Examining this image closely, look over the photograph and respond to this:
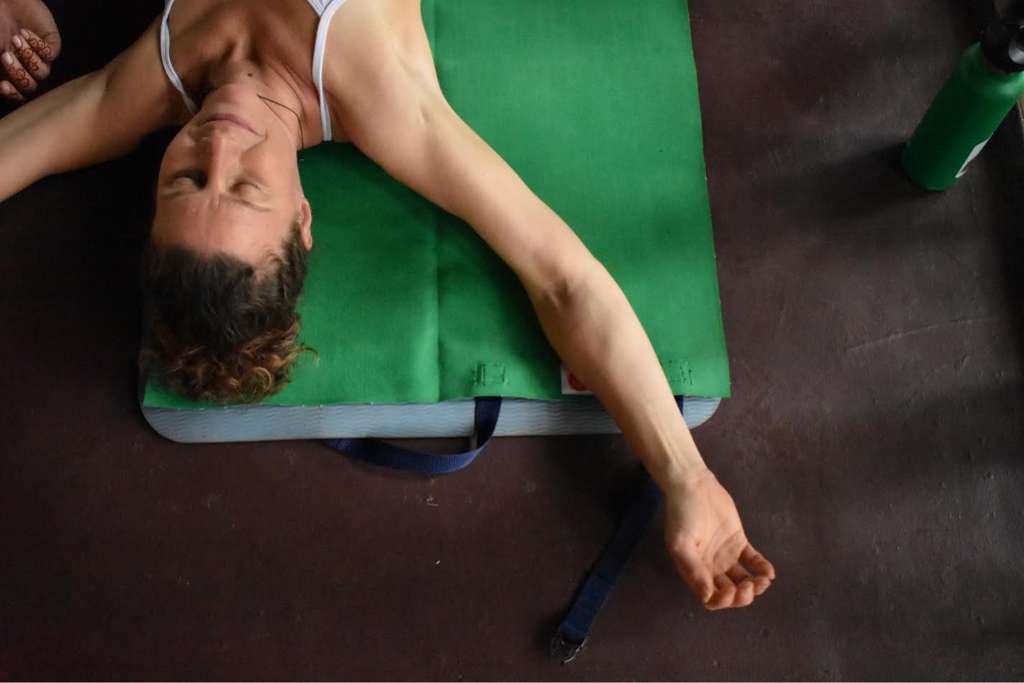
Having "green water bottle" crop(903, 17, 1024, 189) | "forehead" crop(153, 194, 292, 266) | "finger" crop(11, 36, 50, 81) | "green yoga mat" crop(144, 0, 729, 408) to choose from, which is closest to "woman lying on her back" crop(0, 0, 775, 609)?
"forehead" crop(153, 194, 292, 266)

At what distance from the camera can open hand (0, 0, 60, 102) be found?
1771 millimetres

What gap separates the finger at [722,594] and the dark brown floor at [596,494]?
212 millimetres

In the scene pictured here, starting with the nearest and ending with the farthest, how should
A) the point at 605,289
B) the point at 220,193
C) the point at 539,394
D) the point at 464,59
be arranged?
the point at 220,193
the point at 605,289
the point at 539,394
the point at 464,59

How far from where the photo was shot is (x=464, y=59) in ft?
5.89

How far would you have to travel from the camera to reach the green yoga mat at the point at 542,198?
160cm

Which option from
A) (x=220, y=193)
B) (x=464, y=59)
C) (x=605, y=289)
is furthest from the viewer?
(x=464, y=59)

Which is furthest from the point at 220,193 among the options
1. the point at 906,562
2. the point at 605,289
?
the point at 906,562

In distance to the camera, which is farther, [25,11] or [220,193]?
Result: [25,11]

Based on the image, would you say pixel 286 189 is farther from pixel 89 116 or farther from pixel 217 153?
pixel 89 116

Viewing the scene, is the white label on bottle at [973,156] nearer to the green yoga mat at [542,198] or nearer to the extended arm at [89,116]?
the green yoga mat at [542,198]

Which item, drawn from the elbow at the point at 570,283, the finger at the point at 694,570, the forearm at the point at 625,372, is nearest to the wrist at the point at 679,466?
the forearm at the point at 625,372

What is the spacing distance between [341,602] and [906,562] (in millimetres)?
1019

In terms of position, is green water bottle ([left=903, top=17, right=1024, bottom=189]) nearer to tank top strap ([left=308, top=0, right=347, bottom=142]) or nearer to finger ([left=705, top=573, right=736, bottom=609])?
finger ([left=705, top=573, right=736, bottom=609])

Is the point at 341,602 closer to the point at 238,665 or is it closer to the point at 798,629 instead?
the point at 238,665
